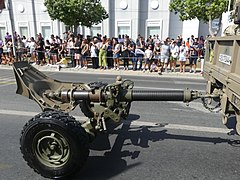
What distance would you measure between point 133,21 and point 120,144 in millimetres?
22404

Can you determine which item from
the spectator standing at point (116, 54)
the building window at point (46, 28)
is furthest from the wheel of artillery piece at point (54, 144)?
the building window at point (46, 28)

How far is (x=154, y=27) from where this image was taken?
81.6 ft

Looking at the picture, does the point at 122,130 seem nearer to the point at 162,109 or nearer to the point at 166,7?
the point at 162,109

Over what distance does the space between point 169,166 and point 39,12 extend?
27464 mm

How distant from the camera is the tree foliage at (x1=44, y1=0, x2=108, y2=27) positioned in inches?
679

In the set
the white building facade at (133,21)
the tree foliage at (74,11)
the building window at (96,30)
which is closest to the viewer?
the tree foliage at (74,11)

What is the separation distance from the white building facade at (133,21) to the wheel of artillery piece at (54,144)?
22683 millimetres

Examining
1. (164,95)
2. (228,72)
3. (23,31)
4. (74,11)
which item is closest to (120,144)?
(164,95)

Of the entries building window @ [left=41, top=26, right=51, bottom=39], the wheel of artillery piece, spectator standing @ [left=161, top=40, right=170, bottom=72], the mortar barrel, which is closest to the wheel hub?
the wheel of artillery piece

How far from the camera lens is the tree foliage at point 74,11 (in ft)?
56.6

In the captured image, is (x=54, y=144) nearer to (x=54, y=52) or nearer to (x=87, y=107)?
(x=87, y=107)

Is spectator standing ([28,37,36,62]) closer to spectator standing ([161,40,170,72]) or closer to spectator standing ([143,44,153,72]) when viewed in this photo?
spectator standing ([143,44,153,72])

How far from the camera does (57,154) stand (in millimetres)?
3154

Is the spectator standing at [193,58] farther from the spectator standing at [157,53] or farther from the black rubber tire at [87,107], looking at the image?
the black rubber tire at [87,107]
